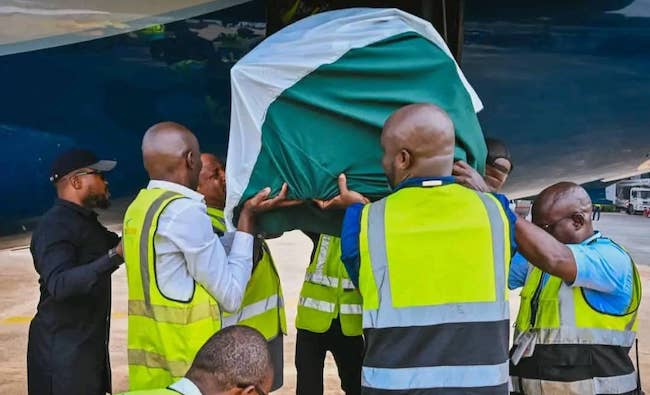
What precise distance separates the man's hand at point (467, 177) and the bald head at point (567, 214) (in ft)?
2.42

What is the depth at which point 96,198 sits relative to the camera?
366 centimetres

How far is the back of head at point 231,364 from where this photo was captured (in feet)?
6.07

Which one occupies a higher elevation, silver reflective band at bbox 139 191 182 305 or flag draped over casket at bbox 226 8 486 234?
flag draped over casket at bbox 226 8 486 234

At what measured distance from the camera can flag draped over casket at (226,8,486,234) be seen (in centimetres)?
257

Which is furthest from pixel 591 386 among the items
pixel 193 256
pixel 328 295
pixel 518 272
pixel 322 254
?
pixel 193 256

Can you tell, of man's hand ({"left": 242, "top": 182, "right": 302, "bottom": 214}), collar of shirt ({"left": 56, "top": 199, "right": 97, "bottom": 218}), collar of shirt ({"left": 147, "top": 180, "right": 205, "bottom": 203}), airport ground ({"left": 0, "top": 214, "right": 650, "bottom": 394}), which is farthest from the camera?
airport ground ({"left": 0, "top": 214, "right": 650, "bottom": 394})

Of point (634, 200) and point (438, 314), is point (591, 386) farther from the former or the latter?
point (634, 200)

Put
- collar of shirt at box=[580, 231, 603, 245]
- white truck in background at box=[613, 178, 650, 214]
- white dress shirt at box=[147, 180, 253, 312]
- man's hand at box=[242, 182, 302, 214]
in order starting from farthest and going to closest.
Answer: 1. white truck in background at box=[613, 178, 650, 214]
2. collar of shirt at box=[580, 231, 603, 245]
3. white dress shirt at box=[147, 180, 253, 312]
4. man's hand at box=[242, 182, 302, 214]

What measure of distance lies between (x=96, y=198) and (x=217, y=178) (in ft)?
1.86

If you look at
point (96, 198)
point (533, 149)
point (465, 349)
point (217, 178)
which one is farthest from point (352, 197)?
point (533, 149)

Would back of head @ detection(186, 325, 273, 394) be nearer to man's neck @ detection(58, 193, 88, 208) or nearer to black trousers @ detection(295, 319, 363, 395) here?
man's neck @ detection(58, 193, 88, 208)

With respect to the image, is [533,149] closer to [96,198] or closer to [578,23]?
[578,23]

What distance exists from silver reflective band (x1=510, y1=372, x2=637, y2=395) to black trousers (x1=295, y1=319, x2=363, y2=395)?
1.08m

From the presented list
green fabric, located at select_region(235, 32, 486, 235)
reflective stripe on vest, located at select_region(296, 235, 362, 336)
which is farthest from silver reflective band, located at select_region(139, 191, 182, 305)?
reflective stripe on vest, located at select_region(296, 235, 362, 336)
